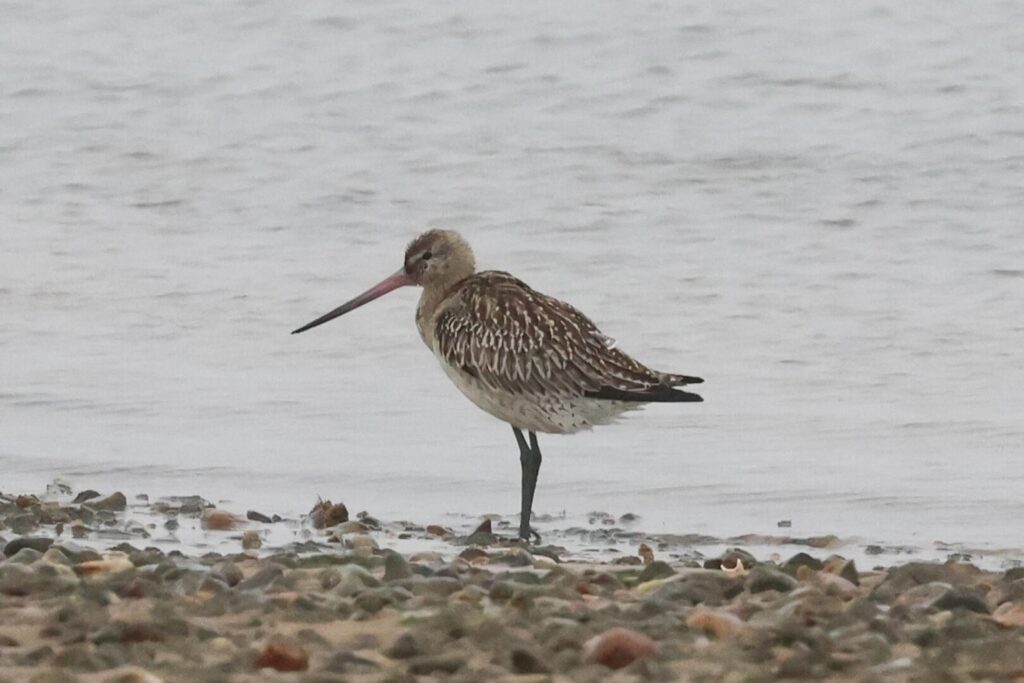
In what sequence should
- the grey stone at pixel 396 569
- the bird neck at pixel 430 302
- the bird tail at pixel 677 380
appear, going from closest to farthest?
the grey stone at pixel 396 569 → the bird tail at pixel 677 380 → the bird neck at pixel 430 302

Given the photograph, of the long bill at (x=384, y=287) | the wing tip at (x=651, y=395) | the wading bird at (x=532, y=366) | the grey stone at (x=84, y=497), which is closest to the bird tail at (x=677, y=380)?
the wading bird at (x=532, y=366)

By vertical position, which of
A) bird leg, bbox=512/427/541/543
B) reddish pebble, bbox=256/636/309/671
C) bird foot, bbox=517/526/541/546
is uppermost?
bird leg, bbox=512/427/541/543

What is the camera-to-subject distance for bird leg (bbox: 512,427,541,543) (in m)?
8.53

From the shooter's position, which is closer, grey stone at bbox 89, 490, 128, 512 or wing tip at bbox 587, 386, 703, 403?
wing tip at bbox 587, 386, 703, 403

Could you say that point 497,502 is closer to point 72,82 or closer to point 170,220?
point 170,220

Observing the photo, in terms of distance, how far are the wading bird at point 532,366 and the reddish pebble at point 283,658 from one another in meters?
3.09

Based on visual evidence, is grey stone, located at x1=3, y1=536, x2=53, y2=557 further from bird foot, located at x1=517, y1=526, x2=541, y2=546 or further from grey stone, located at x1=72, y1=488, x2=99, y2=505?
bird foot, located at x1=517, y1=526, x2=541, y2=546

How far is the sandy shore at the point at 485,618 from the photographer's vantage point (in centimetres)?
538

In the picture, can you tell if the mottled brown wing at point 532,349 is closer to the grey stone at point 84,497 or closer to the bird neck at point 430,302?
the bird neck at point 430,302

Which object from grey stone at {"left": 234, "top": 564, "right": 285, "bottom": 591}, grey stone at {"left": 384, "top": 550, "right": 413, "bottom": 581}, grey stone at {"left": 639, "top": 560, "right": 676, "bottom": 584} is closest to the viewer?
grey stone at {"left": 234, "top": 564, "right": 285, "bottom": 591}

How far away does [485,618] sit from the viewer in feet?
19.4

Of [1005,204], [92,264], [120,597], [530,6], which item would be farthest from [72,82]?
[120,597]

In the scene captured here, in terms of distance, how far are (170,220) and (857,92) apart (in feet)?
18.2

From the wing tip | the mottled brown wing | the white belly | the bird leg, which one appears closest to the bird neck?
the mottled brown wing
